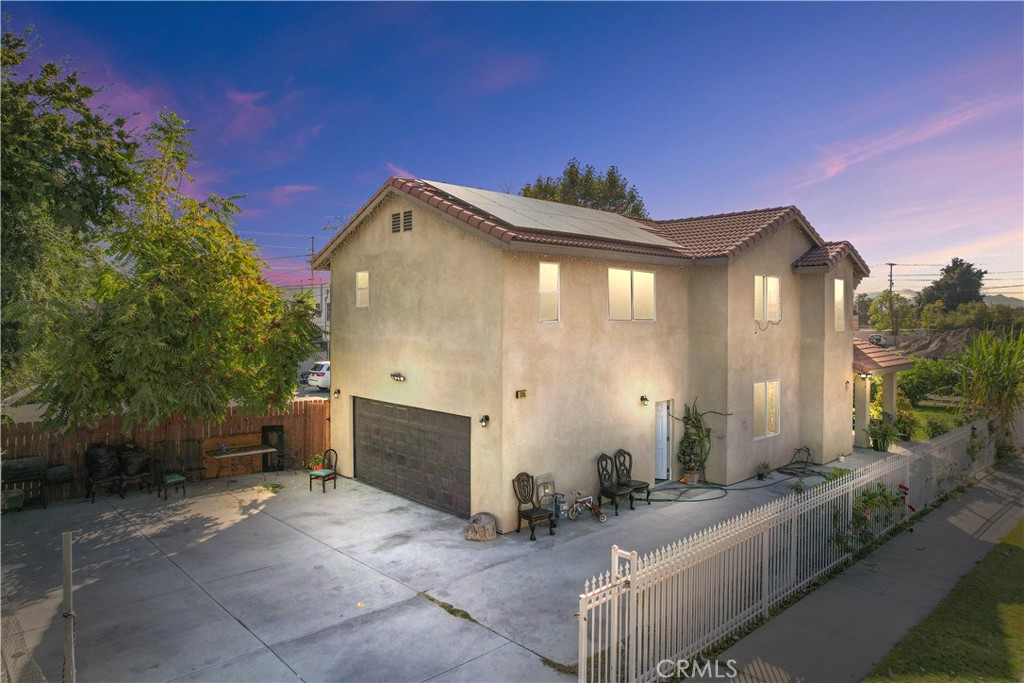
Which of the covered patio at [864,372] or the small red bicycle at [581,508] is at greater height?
the covered patio at [864,372]

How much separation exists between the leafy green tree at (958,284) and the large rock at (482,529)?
7748cm

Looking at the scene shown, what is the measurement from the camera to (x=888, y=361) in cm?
1998

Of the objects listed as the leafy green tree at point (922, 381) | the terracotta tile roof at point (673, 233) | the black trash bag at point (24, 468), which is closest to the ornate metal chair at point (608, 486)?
the terracotta tile roof at point (673, 233)

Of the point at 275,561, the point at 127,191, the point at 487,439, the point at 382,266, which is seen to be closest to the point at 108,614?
the point at 275,561

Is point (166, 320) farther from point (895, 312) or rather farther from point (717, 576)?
point (895, 312)

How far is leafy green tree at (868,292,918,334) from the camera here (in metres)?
70.6

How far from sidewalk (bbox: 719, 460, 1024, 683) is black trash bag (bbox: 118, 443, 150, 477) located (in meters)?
14.1

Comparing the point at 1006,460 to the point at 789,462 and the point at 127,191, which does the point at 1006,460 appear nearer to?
the point at 789,462

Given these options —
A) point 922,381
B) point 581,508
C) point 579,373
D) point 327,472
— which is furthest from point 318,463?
point 922,381

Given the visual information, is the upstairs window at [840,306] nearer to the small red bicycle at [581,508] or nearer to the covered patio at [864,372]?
the covered patio at [864,372]

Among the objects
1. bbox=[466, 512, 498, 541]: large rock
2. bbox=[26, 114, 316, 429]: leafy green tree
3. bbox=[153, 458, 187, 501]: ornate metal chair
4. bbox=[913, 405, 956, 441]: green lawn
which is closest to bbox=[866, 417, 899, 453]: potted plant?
bbox=[913, 405, 956, 441]: green lawn

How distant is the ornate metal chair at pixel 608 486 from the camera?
41.9 ft

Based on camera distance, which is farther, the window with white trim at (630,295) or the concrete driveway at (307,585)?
the window with white trim at (630,295)

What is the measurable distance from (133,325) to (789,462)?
17824 millimetres
